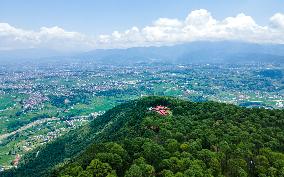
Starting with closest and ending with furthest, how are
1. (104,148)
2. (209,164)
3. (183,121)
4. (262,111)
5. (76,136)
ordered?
(209,164) < (104,148) < (183,121) < (262,111) < (76,136)

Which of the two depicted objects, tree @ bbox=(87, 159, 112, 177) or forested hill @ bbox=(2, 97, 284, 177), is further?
forested hill @ bbox=(2, 97, 284, 177)

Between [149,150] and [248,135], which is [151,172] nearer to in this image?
[149,150]

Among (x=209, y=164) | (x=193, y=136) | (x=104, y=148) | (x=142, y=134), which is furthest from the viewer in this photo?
(x=142, y=134)

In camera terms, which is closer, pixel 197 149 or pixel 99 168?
pixel 99 168

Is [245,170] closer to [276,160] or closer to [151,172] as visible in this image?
[276,160]

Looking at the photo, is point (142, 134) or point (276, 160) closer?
point (276, 160)

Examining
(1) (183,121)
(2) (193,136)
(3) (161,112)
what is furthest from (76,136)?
(2) (193,136)

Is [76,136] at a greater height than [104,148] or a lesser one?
lesser

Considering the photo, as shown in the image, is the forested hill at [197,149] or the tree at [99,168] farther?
the forested hill at [197,149]

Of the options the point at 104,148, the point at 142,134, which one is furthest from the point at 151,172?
the point at 142,134
